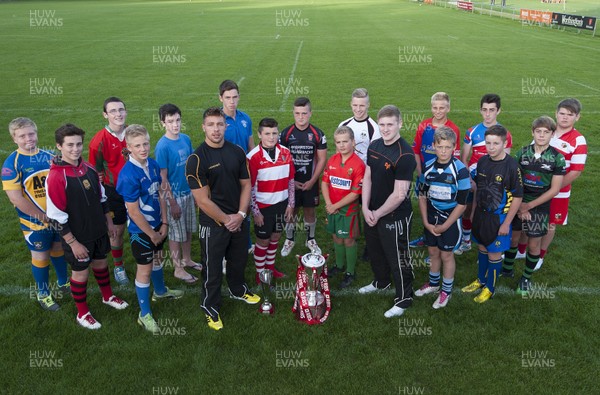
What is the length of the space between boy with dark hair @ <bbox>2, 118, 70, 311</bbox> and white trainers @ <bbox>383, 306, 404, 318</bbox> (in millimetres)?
3918

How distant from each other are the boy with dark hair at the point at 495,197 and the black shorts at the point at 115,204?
4479mm

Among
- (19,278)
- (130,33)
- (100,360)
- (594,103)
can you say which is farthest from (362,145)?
(130,33)

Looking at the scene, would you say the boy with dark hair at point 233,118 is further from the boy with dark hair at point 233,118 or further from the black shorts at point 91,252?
the black shorts at point 91,252

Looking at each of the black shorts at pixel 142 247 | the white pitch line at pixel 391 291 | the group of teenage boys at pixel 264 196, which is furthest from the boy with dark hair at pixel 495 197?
the black shorts at pixel 142 247

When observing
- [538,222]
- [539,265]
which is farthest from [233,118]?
[539,265]

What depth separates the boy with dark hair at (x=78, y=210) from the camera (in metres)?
4.38

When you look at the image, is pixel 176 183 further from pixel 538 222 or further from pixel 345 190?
pixel 538 222

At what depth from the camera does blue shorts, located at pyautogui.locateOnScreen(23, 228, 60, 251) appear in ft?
16.2

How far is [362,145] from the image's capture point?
597 cm

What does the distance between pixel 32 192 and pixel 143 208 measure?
1274 millimetres

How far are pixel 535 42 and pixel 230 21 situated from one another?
25.2m

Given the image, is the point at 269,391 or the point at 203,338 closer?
the point at 269,391

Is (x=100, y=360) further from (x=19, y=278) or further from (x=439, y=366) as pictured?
(x=439, y=366)

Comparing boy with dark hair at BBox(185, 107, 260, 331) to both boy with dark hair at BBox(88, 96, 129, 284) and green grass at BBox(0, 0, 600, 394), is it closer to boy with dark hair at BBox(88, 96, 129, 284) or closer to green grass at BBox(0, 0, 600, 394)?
green grass at BBox(0, 0, 600, 394)
